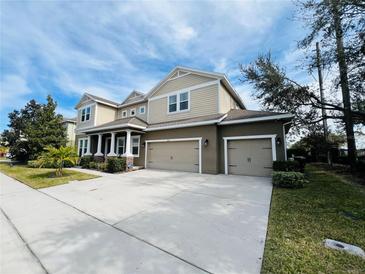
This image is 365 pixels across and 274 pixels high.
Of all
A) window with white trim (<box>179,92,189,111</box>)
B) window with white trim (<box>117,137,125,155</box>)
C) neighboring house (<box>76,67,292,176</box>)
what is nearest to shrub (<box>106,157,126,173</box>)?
neighboring house (<box>76,67,292,176</box>)

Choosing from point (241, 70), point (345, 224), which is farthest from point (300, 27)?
point (345, 224)

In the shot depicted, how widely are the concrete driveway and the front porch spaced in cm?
713

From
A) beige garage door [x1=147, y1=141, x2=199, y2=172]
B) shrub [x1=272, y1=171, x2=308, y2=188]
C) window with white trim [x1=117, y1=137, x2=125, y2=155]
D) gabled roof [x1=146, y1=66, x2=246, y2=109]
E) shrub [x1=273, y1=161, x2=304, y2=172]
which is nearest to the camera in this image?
shrub [x1=272, y1=171, x2=308, y2=188]

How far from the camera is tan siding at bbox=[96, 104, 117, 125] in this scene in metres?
17.2

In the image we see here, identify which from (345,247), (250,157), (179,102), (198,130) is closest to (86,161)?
(179,102)

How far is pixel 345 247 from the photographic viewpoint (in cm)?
272

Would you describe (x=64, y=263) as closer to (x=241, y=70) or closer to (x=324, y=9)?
(x=324, y=9)

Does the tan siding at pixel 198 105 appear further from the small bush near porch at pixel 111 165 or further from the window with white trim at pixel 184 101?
the small bush near porch at pixel 111 165

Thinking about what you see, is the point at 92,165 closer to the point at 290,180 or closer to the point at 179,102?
the point at 179,102

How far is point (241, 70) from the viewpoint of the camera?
12.3 metres

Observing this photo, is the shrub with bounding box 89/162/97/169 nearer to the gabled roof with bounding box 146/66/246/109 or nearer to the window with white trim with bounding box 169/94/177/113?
the gabled roof with bounding box 146/66/246/109

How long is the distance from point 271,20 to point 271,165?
7574mm

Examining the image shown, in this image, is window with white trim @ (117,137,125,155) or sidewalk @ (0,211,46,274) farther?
window with white trim @ (117,137,125,155)

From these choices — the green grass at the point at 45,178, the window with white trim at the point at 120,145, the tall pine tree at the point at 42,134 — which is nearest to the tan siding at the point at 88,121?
the tall pine tree at the point at 42,134
